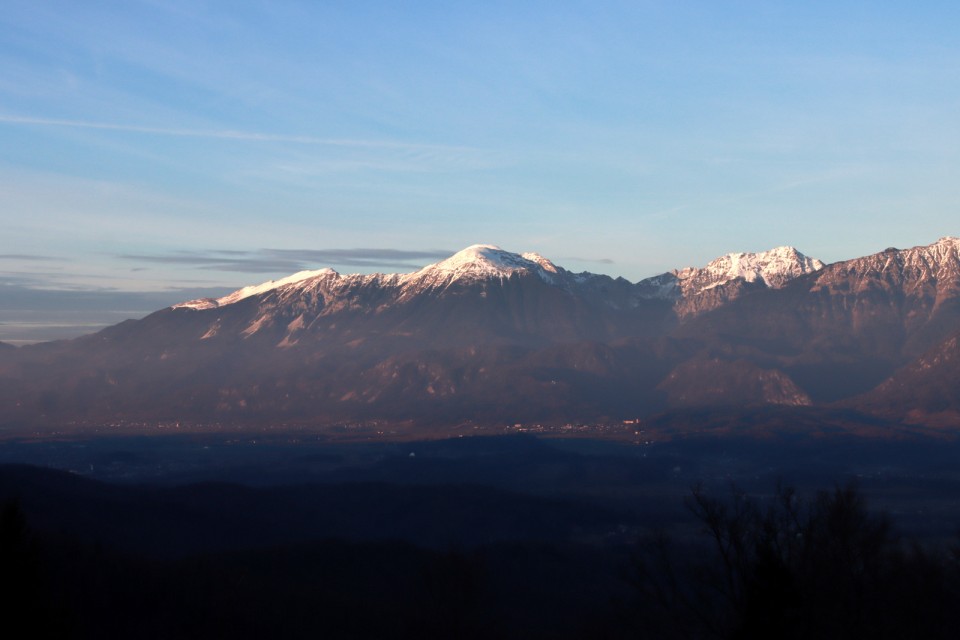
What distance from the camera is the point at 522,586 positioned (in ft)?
326

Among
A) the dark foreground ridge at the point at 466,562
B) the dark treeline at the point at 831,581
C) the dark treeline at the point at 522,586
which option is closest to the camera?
the dark treeline at the point at 522,586

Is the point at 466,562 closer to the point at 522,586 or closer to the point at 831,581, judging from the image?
the point at 831,581

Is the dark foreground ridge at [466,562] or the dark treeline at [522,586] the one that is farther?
the dark foreground ridge at [466,562]

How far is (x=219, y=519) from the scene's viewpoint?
5103 inches

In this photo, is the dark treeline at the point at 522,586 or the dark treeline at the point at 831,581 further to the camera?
the dark treeline at the point at 831,581

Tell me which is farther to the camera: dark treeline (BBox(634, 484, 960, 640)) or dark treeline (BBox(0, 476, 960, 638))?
dark treeline (BBox(634, 484, 960, 640))

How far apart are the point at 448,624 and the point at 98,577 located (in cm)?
2792

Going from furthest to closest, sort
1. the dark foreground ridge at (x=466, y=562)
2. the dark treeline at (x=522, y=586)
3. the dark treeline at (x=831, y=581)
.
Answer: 1. the dark foreground ridge at (x=466, y=562)
2. the dark treeline at (x=831, y=581)
3. the dark treeline at (x=522, y=586)

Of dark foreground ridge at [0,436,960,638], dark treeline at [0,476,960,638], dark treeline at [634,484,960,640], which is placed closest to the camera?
dark treeline at [0,476,960,638]

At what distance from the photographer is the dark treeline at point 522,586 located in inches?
1608

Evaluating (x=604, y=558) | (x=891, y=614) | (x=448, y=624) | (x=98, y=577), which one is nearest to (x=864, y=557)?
(x=891, y=614)

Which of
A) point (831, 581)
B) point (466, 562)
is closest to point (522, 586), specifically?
point (466, 562)

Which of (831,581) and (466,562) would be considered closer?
(831,581)

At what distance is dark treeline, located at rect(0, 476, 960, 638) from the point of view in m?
40.8
